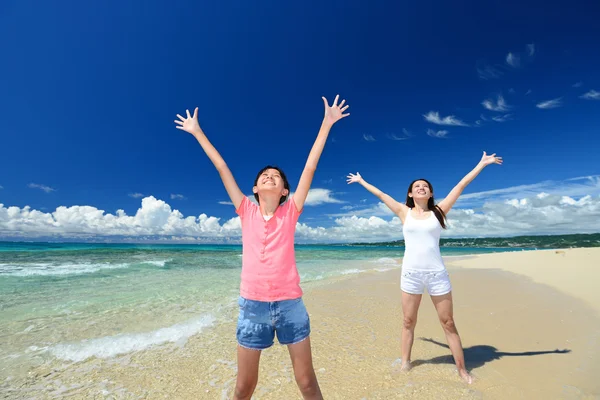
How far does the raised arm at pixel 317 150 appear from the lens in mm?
2768

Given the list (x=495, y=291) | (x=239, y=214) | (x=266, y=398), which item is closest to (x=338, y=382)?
(x=266, y=398)

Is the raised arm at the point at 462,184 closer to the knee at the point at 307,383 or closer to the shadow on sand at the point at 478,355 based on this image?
the shadow on sand at the point at 478,355

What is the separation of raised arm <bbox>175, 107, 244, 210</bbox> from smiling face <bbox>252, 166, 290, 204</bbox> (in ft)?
0.65

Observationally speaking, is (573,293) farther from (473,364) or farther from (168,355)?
(168,355)

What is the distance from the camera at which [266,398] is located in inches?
140

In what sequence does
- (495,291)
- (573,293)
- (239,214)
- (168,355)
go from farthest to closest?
1. (495,291)
2. (573,293)
3. (168,355)
4. (239,214)

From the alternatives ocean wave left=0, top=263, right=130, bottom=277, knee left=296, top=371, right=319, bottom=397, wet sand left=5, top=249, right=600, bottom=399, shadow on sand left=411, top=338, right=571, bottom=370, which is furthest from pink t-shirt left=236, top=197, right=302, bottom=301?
ocean wave left=0, top=263, right=130, bottom=277

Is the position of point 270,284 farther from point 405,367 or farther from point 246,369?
point 405,367

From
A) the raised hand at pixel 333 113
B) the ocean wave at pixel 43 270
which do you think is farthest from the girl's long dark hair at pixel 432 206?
the ocean wave at pixel 43 270

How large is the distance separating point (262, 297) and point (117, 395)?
2.89 m

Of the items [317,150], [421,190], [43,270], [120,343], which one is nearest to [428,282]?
[421,190]

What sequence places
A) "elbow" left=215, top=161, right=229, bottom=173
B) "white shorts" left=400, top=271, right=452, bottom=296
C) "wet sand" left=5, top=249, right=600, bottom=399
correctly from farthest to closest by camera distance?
"white shorts" left=400, top=271, right=452, bottom=296, "wet sand" left=5, top=249, right=600, bottom=399, "elbow" left=215, top=161, right=229, bottom=173

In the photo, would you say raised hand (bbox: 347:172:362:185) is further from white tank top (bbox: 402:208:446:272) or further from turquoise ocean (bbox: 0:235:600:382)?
turquoise ocean (bbox: 0:235:600:382)

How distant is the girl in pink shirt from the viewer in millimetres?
2418
